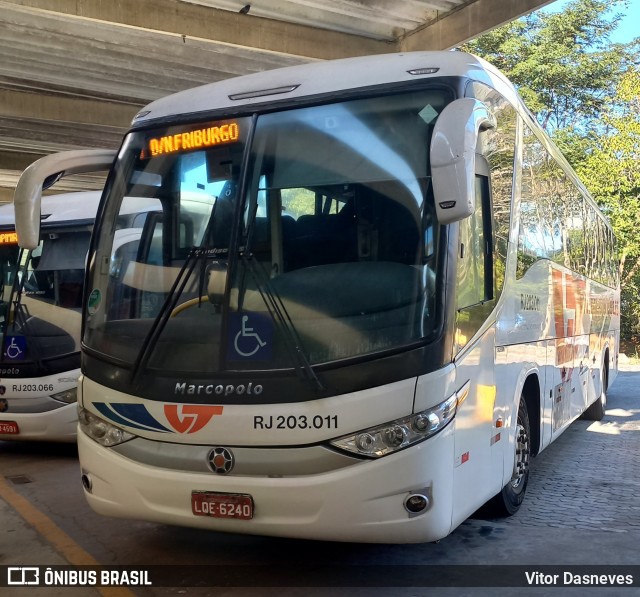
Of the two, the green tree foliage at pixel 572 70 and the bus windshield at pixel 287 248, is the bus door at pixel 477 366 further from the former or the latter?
the green tree foliage at pixel 572 70

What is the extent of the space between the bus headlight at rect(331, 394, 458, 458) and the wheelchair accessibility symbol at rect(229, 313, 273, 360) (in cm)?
70

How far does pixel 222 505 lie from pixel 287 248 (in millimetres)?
1564

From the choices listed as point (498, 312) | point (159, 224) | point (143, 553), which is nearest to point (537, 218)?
point (498, 312)

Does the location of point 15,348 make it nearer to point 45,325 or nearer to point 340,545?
point 45,325

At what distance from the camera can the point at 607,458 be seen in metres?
8.94

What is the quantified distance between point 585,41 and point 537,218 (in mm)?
27003

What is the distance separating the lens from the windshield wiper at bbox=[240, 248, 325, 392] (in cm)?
452

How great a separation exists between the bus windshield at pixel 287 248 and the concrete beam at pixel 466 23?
7.80 m

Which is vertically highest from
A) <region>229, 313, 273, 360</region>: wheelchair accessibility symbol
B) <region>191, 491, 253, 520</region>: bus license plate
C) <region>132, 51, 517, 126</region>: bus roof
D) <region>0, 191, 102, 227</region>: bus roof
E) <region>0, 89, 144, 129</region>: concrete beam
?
<region>0, 89, 144, 129</region>: concrete beam

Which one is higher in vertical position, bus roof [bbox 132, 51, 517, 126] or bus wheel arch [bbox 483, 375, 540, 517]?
bus roof [bbox 132, 51, 517, 126]

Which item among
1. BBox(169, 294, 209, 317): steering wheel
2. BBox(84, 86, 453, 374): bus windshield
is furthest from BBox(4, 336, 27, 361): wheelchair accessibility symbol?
BBox(169, 294, 209, 317): steering wheel

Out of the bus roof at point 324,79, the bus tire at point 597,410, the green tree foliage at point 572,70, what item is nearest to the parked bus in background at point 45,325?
the bus roof at point 324,79

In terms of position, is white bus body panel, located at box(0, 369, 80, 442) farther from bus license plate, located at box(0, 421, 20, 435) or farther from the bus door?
the bus door

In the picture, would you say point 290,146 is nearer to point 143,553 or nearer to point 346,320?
point 346,320
